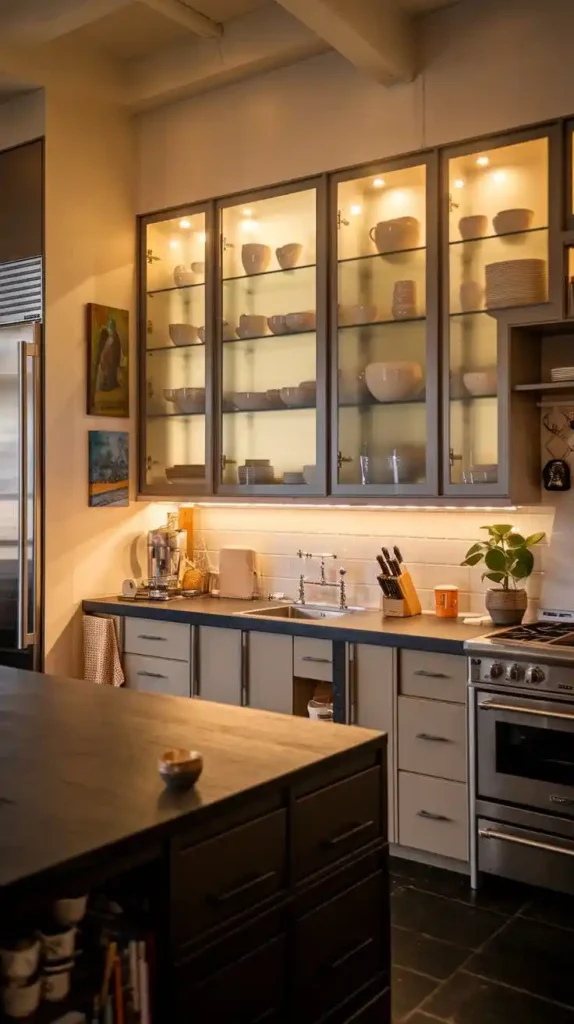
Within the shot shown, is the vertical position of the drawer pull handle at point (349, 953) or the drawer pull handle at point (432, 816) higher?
the drawer pull handle at point (349, 953)

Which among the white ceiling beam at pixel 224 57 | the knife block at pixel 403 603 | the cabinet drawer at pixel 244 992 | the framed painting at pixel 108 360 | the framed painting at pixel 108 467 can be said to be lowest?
the cabinet drawer at pixel 244 992

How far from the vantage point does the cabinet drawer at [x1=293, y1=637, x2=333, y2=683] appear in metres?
3.74

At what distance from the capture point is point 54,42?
14.1ft

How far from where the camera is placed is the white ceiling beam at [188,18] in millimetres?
3879

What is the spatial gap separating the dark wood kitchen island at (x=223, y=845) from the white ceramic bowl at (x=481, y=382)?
1859 mm

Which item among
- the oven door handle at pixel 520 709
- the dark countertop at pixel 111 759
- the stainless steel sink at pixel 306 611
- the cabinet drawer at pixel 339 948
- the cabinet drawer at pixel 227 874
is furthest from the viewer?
the stainless steel sink at pixel 306 611

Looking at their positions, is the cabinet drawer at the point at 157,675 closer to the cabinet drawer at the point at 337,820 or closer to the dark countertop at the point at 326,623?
the dark countertop at the point at 326,623

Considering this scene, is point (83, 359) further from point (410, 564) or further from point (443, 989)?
point (443, 989)

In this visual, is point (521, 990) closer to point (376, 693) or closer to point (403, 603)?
point (376, 693)

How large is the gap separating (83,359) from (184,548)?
1.07 meters

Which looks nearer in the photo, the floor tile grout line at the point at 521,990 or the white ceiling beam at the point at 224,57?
the floor tile grout line at the point at 521,990

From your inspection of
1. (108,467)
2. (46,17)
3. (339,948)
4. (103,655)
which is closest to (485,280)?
(108,467)

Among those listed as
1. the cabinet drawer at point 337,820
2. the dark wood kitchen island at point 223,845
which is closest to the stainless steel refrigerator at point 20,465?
the dark wood kitchen island at point 223,845

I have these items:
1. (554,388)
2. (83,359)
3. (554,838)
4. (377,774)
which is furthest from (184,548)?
(377,774)
